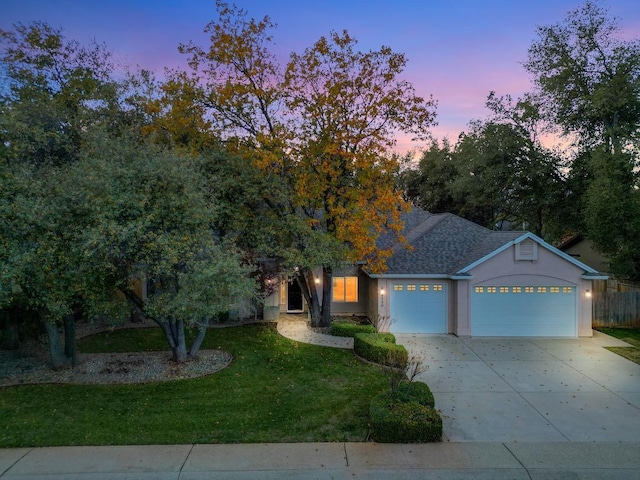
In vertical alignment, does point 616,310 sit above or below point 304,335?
above

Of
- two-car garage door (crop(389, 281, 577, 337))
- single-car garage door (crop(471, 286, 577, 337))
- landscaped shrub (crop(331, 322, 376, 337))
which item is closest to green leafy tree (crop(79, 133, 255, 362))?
landscaped shrub (crop(331, 322, 376, 337))

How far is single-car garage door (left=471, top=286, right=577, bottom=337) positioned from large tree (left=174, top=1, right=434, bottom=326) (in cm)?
470

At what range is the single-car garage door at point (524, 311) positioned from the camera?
15.5 metres

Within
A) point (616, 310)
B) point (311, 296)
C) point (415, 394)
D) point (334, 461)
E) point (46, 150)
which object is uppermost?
point (46, 150)

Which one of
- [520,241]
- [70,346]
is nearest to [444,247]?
[520,241]

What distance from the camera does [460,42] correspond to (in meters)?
15.7

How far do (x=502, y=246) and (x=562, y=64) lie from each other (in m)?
14.4

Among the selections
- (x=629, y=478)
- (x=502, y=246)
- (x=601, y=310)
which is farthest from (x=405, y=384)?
(x=601, y=310)

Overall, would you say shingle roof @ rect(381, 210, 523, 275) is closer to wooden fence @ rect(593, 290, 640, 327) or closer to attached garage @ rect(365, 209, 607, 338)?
attached garage @ rect(365, 209, 607, 338)

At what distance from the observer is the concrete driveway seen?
25.3ft

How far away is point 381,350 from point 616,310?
39.7 ft

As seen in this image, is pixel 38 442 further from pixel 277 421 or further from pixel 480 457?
pixel 480 457

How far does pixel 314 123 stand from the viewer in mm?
14664

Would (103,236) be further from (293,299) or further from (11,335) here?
(293,299)
